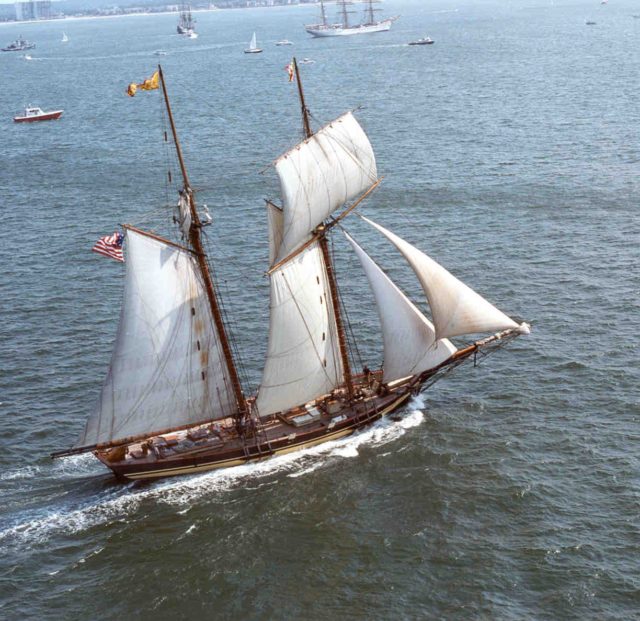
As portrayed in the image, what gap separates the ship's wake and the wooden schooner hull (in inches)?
20.6

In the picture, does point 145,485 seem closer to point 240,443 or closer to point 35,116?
point 240,443

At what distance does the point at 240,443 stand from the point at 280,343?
6.57 metres

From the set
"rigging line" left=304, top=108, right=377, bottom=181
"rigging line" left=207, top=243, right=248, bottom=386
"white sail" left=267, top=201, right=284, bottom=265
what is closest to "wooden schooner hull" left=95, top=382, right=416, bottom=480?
"rigging line" left=207, top=243, right=248, bottom=386

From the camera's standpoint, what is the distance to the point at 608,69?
188m

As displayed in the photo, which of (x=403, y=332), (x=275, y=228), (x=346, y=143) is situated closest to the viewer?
(x=275, y=228)

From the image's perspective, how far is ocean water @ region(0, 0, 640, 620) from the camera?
49.2m

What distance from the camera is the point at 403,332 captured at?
205 feet

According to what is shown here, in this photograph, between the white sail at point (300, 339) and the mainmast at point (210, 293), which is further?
the white sail at point (300, 339)

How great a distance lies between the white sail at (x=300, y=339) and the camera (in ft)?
199

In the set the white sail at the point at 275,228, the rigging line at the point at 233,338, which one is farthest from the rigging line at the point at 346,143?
the rigging line at the point at 233,338

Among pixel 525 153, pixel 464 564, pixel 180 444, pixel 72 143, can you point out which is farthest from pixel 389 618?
pixel 72 143

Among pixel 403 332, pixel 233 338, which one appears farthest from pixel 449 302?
pixel 233 338

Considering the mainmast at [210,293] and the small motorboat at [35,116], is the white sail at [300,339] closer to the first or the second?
the mainmast at [210,293]

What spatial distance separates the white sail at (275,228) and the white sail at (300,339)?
1220 mm
